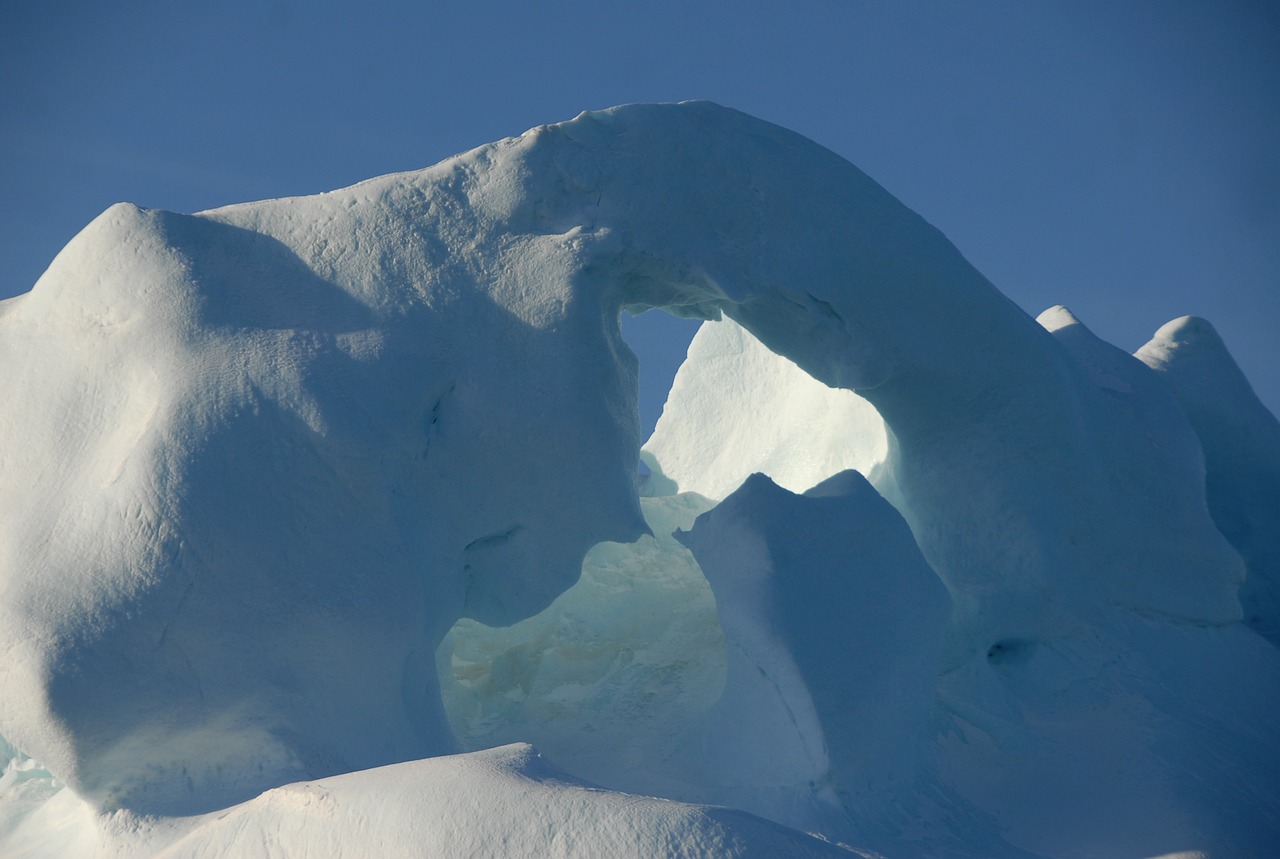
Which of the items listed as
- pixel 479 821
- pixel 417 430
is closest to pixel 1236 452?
pixel 417 430

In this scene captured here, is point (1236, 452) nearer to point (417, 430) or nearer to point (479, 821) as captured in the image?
point (417, 430)

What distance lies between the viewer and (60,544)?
15.7ft

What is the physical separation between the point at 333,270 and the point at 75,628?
6.19 feet

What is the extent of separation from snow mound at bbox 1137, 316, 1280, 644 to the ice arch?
1346mm

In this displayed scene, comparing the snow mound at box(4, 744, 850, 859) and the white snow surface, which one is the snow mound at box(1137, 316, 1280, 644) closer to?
the white snow surface

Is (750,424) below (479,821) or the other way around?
the other way around

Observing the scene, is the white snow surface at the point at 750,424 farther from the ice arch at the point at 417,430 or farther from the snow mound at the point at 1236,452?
the snow mound at the point at 1236,452

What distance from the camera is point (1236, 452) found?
349 inches

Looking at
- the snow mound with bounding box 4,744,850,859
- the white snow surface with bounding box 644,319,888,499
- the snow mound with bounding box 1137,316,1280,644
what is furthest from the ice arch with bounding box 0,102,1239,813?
the snow mound with bounding box 1137,316,1280,644

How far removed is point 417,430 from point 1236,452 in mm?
6157

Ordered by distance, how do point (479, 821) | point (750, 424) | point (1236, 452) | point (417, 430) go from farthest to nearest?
point (750, 424) → point (1236, 452) → point (417, 430) → point (479, 821)

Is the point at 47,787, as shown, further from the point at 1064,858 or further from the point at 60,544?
the point at 1064,858

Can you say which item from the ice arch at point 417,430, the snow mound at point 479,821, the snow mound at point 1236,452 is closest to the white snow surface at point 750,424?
the ice arch at point 417,430

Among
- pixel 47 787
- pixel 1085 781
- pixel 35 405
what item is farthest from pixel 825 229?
pixel 47 787
